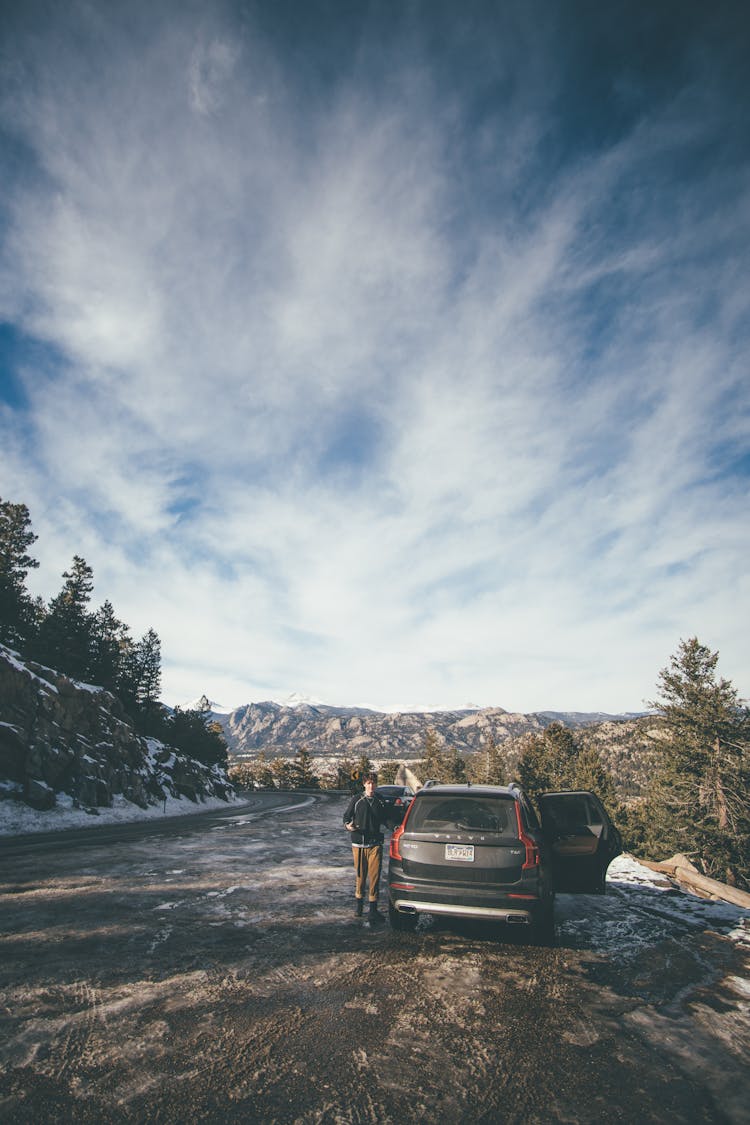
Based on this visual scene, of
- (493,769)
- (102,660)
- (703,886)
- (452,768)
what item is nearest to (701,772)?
(703,886)

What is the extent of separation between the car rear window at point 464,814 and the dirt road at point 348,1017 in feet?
4.00

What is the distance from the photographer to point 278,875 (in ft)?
29.7

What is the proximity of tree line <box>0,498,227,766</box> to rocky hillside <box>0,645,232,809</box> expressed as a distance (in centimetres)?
261

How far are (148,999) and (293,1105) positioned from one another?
1862 millimetres

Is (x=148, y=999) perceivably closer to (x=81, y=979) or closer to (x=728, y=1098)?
(x=81, y=979)

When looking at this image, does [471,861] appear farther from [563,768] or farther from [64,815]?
[563,768]

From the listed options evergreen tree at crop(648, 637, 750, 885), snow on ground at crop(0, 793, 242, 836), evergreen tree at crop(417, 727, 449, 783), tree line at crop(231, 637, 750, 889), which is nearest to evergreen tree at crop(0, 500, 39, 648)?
snow on ground at crop(0, 793, 242, 836)

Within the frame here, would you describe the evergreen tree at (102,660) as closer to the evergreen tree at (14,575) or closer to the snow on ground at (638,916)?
the evergreen tree at (14,575)

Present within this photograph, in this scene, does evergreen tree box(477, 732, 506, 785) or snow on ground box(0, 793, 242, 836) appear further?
evergreen tree box(477, 732, 506, 785)

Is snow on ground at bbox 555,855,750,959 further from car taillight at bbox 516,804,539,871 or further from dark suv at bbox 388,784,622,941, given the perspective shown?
car taillight at bbox 516,804,539,871

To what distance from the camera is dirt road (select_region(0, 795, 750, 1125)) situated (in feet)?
9.52

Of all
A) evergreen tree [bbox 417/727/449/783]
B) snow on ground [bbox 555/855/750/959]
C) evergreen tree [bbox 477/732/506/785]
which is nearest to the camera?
snow on ground [bbox 555/855/750/959]

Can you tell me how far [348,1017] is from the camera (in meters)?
3.87

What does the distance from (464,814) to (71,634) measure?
30499mm
